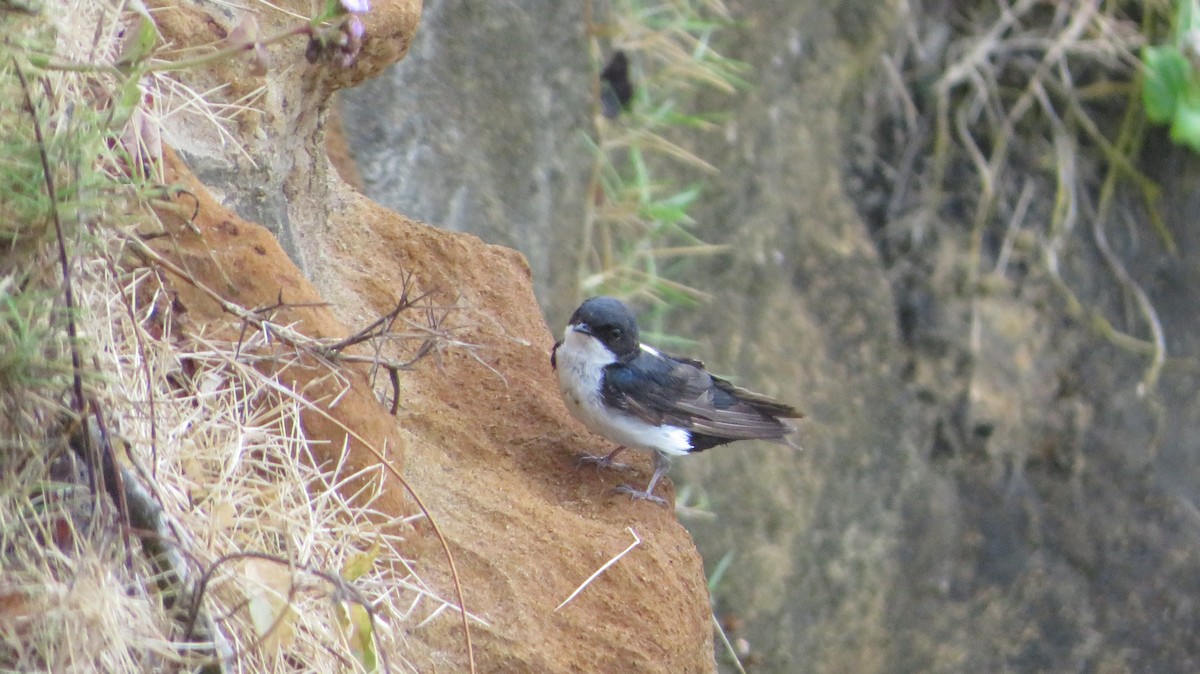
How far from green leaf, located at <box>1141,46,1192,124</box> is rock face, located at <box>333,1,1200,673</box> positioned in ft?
0.98

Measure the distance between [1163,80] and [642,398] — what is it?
401 cm

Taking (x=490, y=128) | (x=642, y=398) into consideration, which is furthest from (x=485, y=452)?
(x=490, y=128)

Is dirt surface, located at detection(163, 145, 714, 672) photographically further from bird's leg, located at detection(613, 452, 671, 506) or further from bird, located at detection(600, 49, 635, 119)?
bird, located at detection(600, 49, 635, 119)

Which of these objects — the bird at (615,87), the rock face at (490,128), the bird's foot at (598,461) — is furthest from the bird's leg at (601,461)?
the bird at (615,87)

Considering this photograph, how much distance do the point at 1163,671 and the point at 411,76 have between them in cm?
474

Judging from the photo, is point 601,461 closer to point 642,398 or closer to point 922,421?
point 642,398

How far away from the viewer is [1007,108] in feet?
21.9

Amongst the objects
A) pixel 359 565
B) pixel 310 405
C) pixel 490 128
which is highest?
pixel 310 405

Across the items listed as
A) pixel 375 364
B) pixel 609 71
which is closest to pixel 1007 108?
pixel 609 71

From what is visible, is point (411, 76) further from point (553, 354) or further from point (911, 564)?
point (911, 564)

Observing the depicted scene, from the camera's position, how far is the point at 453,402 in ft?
11.0

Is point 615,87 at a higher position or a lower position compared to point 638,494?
higher

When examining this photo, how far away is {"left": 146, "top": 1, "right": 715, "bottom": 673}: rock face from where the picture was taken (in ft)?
9.14

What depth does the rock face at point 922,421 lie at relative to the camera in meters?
6.26
